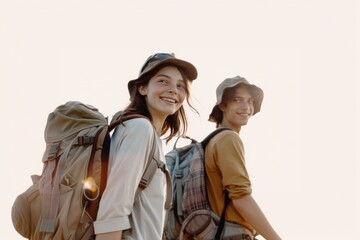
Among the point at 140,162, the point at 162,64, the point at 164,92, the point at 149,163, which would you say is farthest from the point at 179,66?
the point at 140,162

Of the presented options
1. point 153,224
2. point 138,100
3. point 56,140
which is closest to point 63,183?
point 56,140

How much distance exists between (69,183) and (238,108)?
3200 mm

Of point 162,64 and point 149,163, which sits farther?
point 162,64

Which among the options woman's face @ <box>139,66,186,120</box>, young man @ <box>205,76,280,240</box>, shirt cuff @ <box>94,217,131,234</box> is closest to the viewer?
shirt cuff @ <box>94,217,131,234</box>

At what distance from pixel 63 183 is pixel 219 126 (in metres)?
3.16

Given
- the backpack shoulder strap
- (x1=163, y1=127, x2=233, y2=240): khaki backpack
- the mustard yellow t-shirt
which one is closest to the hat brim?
the backpack shoulder strap

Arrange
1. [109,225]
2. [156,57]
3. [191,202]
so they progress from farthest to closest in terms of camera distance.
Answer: [191,202] < [156,57] < [109,225]

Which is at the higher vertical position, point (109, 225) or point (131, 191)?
point (131, 191)

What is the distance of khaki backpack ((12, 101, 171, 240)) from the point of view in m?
3.52

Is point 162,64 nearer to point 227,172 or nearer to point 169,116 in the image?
point 169,116

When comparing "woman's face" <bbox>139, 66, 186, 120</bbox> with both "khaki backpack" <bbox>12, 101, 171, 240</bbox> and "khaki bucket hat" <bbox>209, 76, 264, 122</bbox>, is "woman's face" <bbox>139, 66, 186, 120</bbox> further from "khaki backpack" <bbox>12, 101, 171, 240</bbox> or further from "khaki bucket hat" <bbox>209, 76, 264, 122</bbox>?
"khaki bucket hat" <bbox>209, 76, 264, 122</bbox>

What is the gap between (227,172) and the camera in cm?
565

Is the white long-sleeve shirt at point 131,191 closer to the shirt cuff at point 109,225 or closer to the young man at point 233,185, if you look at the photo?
the shirt cuff at point 109,225

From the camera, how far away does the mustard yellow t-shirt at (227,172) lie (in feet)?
18.4
